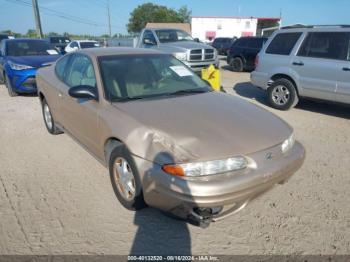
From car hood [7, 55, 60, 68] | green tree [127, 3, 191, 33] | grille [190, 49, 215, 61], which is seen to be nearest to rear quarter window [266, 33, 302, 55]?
grille [190, 49, 215, 61]

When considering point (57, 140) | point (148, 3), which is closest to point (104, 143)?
point (57, 140)

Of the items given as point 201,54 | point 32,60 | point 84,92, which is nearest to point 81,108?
point 84,92

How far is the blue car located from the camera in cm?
758

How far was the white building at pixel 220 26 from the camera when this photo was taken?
152ft

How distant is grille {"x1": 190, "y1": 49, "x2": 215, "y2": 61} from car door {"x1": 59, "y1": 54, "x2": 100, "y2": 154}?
21.3 feet

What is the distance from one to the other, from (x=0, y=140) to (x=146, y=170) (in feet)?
A: 12.3

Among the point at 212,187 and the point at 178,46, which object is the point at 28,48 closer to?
the point at 178,46

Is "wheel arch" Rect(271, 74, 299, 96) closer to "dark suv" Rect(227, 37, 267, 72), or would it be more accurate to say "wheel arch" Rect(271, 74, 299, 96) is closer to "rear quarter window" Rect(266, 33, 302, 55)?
"rear quarter window" Rect(266, 33, 302, 55)

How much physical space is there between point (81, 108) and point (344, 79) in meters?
5.04

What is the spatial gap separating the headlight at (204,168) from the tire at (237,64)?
12.5m

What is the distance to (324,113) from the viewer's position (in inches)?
262

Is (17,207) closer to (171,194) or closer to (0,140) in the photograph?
(171,194)

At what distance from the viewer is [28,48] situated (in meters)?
8.76

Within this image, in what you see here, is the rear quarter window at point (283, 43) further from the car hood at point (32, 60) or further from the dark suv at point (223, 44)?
the dark suv at point (223, 44)
